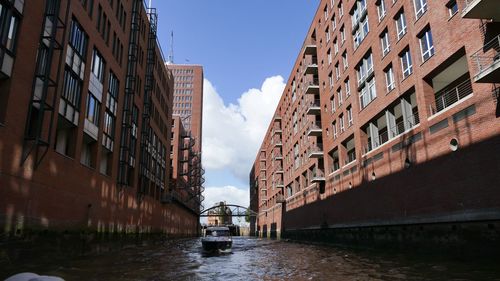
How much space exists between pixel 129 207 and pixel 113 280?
22.7 m

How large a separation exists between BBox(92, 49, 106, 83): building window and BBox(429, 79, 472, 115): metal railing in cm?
2207

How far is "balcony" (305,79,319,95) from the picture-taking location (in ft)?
152

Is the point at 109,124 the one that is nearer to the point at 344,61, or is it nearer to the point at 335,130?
the point at 335,130

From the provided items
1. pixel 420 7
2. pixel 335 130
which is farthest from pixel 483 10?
pixel 335 130

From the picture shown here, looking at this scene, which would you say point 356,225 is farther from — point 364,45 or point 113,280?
point 113,280

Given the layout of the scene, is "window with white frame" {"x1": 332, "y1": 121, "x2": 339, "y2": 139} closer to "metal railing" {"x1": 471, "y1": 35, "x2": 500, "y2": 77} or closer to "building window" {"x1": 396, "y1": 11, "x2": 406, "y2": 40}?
"building window" {"x1": 396, "y1": 11, "x2": 406, "y2": 40}

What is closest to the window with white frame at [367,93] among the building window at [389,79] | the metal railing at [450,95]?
the building window at [389,79]

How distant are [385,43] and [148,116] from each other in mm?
24620

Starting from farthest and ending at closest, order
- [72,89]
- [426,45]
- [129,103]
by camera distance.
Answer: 1. [129,103]
2. [426,45]
3. [72,89]

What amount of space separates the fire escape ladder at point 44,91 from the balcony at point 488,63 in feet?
63.6

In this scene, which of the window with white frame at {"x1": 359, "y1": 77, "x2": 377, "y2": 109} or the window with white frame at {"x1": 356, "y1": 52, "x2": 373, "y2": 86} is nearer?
the window with white frame at {"x1": 359, "y1": 77, "x2": 377, "y2": 109}

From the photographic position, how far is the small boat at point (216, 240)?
26.5 m

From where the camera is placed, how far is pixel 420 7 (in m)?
23.8

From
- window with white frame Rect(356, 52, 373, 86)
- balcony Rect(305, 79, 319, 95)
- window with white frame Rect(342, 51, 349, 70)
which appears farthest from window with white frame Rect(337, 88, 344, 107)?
balcony Rect(305, 79, 319, 95)
